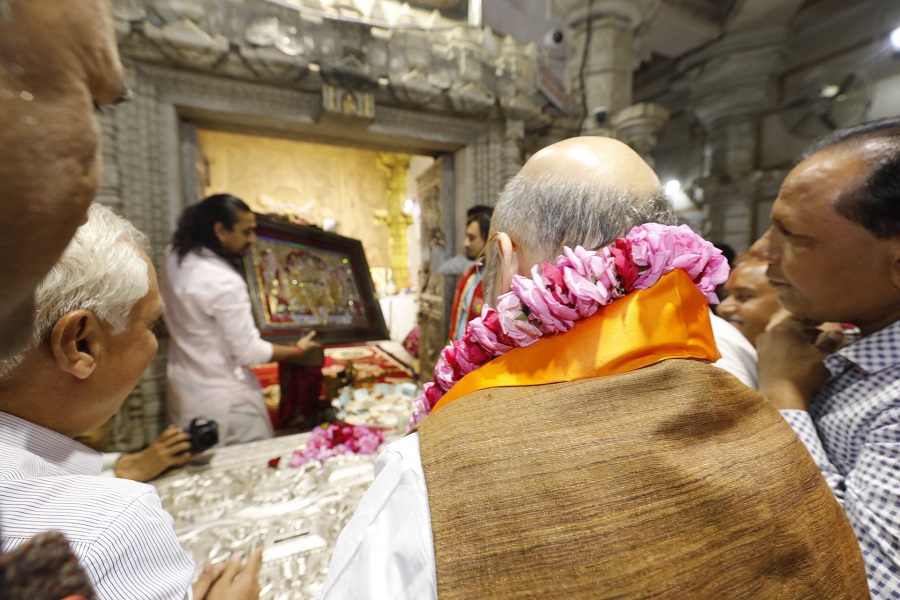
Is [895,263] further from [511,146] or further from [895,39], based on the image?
[895,39]

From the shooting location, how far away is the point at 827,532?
2.46ft

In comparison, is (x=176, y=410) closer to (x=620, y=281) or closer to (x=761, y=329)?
(x=620, y=281)

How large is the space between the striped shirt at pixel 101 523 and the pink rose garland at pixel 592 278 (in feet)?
2.29

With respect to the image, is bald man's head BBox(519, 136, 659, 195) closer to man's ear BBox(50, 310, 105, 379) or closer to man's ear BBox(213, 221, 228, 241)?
man's ear BBox(50, 310, 105, 379)

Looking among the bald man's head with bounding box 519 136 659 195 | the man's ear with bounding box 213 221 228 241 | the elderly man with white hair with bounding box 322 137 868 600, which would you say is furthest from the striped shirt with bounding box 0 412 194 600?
the man's ear with bounding box 213 221 228 241

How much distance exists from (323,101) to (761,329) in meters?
3.63

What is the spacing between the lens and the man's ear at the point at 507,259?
3.33ft

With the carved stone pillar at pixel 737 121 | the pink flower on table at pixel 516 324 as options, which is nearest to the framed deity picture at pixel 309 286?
the pink flower on table at pixel 516 324

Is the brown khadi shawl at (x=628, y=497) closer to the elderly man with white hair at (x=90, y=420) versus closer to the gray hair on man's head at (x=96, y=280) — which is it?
the elderly man with white hair at (x=90, y=420)

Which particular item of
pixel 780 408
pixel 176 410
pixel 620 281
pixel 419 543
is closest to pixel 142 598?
pixel 419 543

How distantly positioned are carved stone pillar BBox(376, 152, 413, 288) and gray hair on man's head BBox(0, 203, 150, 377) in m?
9.25

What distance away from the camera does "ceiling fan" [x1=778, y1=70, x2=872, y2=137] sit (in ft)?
19.6

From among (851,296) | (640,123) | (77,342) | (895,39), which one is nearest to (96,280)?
(77,342)

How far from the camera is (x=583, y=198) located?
0.92m
